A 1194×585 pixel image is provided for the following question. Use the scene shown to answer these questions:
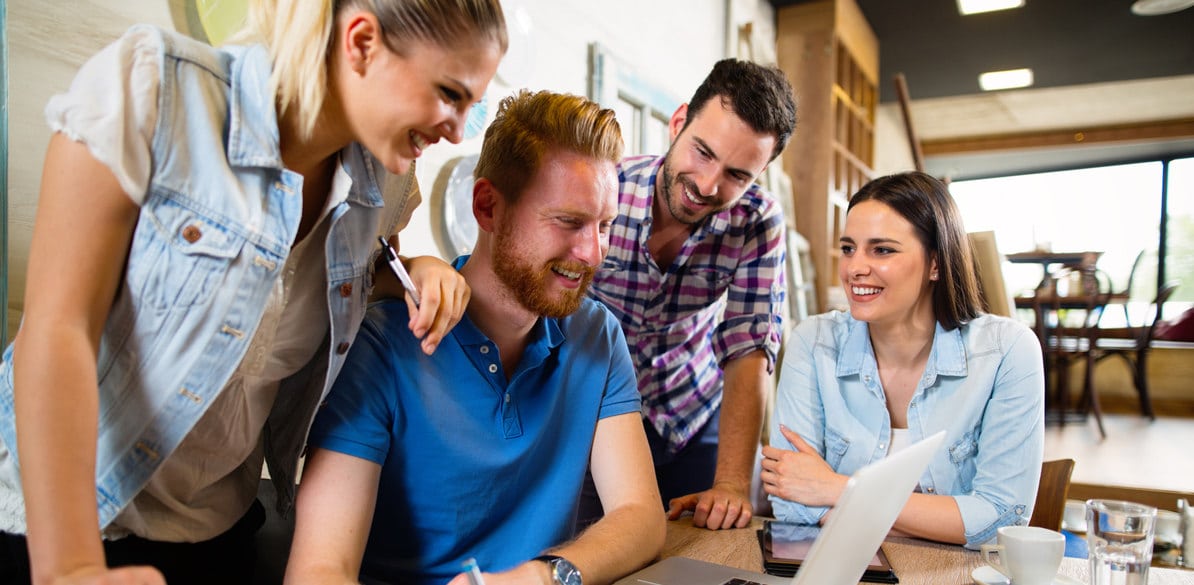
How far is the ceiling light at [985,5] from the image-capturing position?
516 centimetres

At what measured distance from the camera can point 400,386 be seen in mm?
1154

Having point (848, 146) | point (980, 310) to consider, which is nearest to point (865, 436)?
point (980, 310)

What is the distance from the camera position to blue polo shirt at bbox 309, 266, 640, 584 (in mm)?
1138

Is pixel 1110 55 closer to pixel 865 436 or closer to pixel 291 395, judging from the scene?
pixel 865 436

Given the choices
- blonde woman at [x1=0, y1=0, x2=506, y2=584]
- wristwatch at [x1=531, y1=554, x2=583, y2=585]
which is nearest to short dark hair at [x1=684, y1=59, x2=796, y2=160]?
blonde woman at [x1=0, y1=0, x2=506, y2=584]

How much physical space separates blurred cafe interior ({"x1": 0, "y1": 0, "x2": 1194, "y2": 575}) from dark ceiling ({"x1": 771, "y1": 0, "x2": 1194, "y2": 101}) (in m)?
0.02

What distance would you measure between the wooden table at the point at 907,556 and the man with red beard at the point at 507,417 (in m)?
0.10

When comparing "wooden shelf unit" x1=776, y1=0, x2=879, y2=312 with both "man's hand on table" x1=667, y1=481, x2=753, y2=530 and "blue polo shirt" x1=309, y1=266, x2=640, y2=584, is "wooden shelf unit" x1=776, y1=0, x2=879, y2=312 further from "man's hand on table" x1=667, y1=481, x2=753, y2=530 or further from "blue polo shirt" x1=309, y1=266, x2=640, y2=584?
"blue polo shirt" x1=309, y1=266, x2=640, y2=584

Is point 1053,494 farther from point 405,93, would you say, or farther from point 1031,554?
point 405,93

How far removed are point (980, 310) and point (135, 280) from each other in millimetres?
1629

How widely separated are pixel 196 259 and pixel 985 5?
5607 mm

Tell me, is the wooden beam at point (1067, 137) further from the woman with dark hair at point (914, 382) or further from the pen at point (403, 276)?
the pen at point (403, 276)

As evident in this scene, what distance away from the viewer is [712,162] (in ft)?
5.69

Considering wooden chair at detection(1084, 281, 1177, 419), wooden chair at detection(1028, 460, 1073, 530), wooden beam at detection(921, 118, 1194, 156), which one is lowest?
wooden chair at detection(1084, 281, 1177, 419)
